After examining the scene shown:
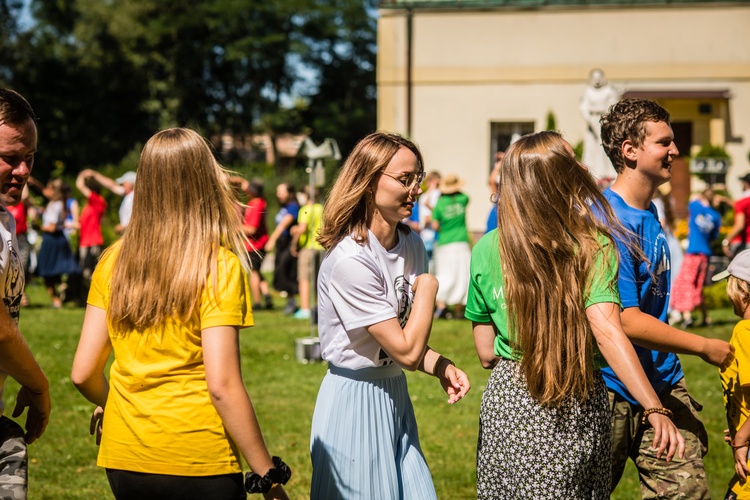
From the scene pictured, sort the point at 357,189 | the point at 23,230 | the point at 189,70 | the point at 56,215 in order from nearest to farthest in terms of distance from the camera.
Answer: the point at 357,189, the point at 23,230, the point at 56,215, the point at 189,70

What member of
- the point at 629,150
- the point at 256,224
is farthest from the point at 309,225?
the point at 629,150

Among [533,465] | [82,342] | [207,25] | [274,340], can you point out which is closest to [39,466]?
[82,342]

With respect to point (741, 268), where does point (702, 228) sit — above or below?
above

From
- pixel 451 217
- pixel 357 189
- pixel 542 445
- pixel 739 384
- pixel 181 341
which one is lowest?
pixel 542 445

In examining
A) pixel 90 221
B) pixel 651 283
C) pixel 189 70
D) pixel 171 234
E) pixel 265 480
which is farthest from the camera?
pixel 189 70

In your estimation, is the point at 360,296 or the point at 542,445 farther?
the point at 360,296

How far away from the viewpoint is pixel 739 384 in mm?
3656

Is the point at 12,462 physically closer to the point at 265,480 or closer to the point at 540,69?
the point at 265,480

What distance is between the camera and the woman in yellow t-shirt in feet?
9.20

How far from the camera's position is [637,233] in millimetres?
3658

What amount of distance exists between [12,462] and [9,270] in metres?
0.65

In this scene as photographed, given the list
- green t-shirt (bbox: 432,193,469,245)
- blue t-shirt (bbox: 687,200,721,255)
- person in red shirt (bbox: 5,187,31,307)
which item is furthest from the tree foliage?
blue t-shirt (bbox: 687,200,721,255)

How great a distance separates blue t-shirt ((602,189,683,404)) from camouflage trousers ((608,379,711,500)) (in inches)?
2.1

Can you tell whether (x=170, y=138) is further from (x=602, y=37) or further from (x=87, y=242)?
(x=602, y=37)
